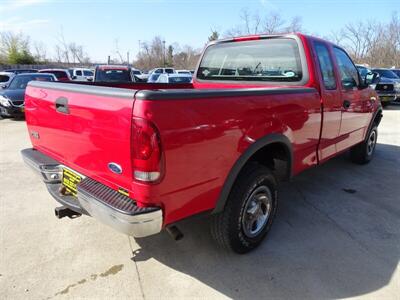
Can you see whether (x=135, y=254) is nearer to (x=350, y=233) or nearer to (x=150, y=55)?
(x=350, y=233)

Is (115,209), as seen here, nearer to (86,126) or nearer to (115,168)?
(115,168)

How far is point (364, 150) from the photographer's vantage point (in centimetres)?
564

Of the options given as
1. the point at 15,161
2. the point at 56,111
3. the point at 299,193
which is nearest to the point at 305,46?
the point at 299,193

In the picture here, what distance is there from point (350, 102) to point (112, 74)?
39.4ft

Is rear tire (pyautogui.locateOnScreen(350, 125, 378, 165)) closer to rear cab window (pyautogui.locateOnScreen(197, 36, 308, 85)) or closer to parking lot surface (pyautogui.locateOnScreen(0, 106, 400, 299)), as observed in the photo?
parking lot surface (pyautogui.locateOnScreen(0, 106, 400, 299))

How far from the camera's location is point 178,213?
7.42ft

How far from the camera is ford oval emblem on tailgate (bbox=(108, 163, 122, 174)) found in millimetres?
2184

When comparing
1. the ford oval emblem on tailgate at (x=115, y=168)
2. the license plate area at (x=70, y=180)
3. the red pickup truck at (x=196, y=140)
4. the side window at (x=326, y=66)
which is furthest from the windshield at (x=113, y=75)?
the ford oval emblem on tailgate at (x=115, y=168)

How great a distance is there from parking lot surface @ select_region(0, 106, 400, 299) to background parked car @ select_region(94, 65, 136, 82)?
1070 centimetres

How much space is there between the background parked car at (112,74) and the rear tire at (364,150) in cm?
1086

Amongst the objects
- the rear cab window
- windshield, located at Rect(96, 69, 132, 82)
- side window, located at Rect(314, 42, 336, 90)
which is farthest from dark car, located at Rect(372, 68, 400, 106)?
the rear cab window

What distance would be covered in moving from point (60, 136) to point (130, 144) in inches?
40.0

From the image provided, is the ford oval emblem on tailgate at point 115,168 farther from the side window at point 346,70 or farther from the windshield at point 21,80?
the windshield at point 21,80

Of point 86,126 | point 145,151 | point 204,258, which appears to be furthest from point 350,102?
point 86,126
